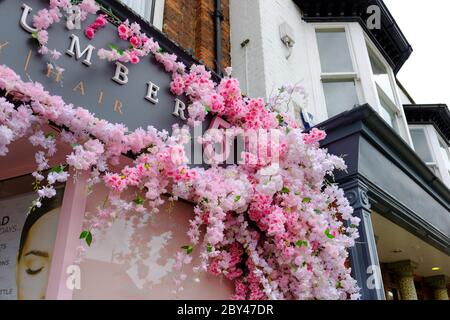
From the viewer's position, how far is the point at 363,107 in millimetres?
4312

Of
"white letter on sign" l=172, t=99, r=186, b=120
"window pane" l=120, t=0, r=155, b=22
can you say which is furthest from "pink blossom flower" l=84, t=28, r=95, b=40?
"window pane" l=120, t=0, r=155, b=22

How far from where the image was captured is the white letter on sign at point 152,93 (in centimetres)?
336

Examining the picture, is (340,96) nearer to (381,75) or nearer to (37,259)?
(381,75)

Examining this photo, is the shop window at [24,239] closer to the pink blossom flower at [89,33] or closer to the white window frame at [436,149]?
the pink blossom flower at [89,33]

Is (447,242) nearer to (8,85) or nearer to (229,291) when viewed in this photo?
(229,291)

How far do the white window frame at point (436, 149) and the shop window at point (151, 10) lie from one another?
27.0ft

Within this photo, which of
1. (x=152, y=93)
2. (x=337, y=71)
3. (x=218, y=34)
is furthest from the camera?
(x=337, y=71)

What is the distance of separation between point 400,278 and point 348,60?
4860mm

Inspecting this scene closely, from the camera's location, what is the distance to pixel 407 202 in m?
5.27

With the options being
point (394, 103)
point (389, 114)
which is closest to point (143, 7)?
point (389, 114)

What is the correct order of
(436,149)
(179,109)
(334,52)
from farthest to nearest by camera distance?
(436,149)
(334,52)
(179,109)

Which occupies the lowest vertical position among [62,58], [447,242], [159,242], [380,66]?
[159,242]

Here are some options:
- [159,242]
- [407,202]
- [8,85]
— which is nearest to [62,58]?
[8,85]

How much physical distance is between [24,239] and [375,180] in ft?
12.9
